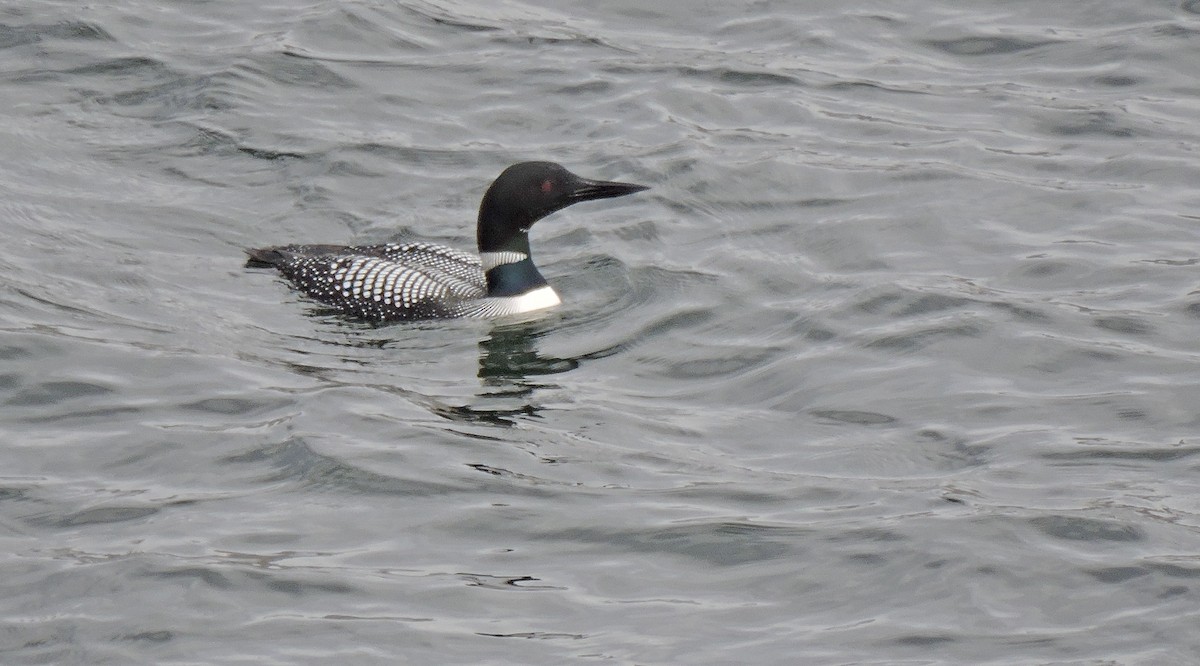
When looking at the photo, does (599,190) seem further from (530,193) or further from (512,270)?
(512,270)

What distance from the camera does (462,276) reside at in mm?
8398

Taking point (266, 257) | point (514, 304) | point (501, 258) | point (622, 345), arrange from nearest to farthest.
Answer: point (622, 345), point (514, 304), point (501, 258), point (266, 257)

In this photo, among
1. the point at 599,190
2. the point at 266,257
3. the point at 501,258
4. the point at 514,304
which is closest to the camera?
the point at 599,190

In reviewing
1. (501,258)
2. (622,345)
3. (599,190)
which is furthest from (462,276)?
(622,345)

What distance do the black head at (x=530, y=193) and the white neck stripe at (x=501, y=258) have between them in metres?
0.10

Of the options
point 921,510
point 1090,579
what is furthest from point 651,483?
point 1090,579

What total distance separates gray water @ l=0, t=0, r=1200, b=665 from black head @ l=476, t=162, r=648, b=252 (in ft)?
1.65

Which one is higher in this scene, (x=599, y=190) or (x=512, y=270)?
(x=599, y=190)

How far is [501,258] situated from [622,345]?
90cm

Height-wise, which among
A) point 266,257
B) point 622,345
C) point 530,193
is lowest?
point 622,345

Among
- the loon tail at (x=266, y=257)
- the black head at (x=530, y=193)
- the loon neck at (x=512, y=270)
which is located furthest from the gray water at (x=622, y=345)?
the black head at (x=530, y=193)

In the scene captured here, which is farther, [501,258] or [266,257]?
[266,257]

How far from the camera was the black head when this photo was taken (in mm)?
8055

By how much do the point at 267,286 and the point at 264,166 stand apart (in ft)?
5.28
